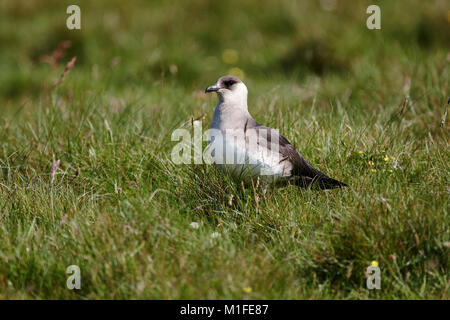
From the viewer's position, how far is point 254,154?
11.9ft

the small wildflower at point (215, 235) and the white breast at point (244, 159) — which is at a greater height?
the white breast at point (244, 159)

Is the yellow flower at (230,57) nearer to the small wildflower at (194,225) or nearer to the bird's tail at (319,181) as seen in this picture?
the bird's tail at (319,181)

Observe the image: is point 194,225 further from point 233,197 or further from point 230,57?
point 230,57

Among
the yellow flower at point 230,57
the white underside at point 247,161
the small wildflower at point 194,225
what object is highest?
the yellow flower at point 230,57

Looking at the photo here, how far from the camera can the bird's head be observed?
4023mm

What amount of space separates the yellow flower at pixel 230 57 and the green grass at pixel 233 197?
0.71 metres

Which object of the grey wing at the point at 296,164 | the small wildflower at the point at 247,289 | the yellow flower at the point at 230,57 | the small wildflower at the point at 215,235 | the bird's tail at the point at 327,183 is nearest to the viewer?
the small wildflower at the point at 247,289

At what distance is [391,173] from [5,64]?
640 cm

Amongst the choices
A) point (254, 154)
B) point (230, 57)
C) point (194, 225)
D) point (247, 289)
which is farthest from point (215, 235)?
point (230, 57)

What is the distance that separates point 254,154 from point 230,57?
14.6 feet

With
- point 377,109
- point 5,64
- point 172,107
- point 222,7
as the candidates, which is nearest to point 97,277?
point 172,107

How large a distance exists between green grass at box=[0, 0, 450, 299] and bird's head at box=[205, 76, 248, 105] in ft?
0.88

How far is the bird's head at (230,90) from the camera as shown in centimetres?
402

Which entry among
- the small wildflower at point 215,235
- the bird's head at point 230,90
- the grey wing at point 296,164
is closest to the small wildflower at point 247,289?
the small wildflower at point 215,235
